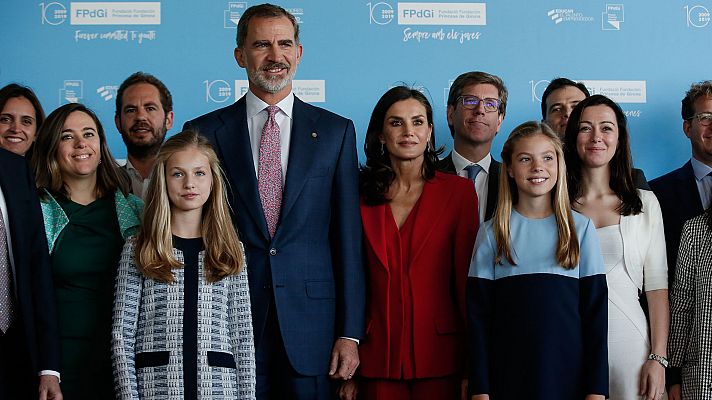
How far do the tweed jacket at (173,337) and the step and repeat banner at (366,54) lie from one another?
2.06 m

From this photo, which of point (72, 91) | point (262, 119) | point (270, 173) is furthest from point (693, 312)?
point (72, 91)

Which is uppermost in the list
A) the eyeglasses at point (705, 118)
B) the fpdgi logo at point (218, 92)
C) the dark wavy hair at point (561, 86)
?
the fpdgi logo at point (218, 92)

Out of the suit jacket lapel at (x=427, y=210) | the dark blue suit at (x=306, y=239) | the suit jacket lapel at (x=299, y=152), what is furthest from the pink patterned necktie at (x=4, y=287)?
the suit jacket lapel at (x=427, y=210)

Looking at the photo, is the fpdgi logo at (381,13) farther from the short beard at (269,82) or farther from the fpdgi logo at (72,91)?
the short beard at (269,82)

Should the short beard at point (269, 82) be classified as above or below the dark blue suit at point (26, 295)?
above

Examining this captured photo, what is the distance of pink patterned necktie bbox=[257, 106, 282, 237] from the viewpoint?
3203 millimetres

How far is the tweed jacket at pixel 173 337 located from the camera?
291 centimetres

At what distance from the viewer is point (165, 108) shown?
4.42m

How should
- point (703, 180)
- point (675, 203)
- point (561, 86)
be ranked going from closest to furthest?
point (675, 203)
point (703, 180)
point (561, 86)

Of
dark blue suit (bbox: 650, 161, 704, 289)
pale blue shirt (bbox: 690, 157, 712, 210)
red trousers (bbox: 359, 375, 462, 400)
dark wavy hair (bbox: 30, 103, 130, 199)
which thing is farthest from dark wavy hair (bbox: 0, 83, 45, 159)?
pale blue shirt (bbox: 690, 157, 712, 210)

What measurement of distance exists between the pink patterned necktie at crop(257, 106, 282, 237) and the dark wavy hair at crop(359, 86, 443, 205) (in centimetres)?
34

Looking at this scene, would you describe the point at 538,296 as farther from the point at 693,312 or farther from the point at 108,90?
the point at 108,90

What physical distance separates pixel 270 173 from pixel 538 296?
99 cm

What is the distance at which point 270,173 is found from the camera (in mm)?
3236
